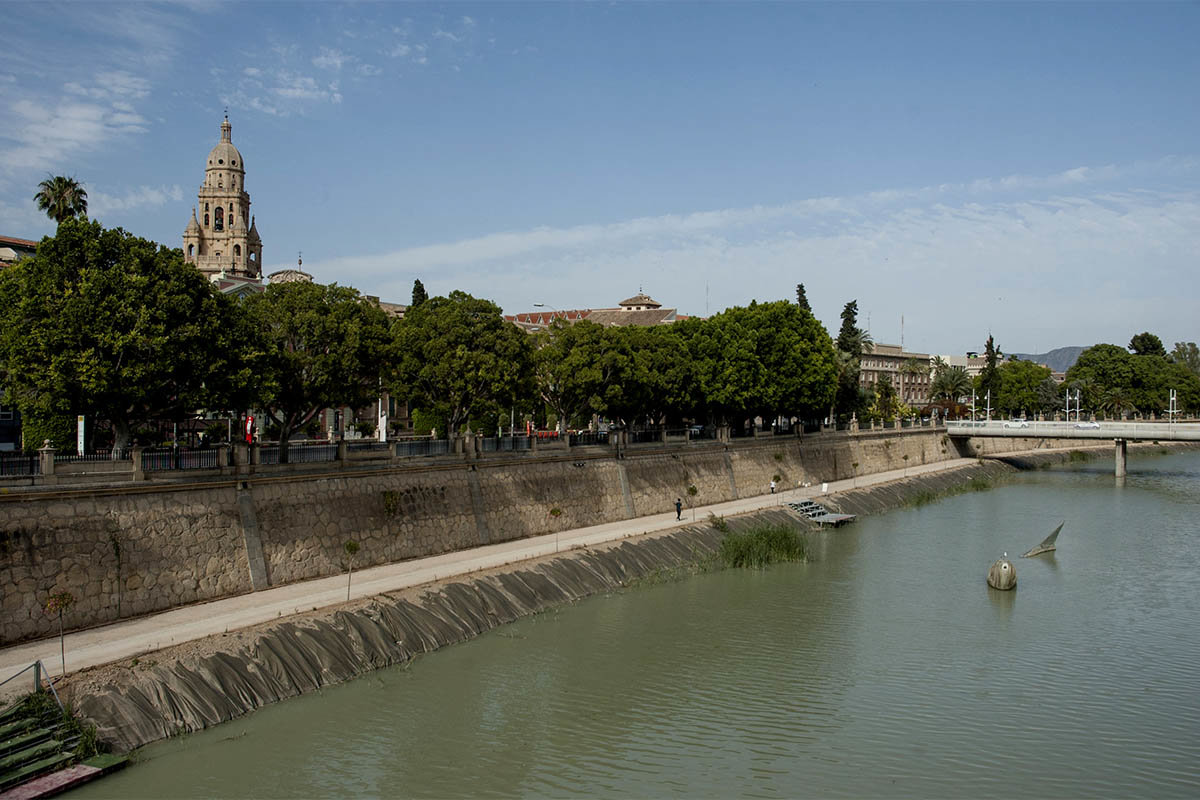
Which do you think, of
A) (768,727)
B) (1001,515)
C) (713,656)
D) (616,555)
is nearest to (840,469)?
(1001,515)

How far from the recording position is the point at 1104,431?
91.8 m

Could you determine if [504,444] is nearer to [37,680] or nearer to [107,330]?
[107,330]

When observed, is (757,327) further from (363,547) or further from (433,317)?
(363,547)

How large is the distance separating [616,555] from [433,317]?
1503cm

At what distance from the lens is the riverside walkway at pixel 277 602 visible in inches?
998

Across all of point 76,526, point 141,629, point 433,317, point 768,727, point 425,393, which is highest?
point 433,317

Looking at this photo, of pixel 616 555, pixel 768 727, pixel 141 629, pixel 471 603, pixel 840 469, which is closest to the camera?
pixel 768 727

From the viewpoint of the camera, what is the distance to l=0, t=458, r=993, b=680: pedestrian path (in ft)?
83.2

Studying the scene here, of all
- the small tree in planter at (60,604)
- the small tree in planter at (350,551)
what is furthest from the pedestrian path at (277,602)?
the small tree in planter at (350,551)

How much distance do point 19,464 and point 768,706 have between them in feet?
76.2

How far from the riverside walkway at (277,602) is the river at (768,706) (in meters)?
3.70

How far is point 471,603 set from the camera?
34.2 m

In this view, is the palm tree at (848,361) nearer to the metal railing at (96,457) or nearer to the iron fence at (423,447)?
the iron fence at (423,447)

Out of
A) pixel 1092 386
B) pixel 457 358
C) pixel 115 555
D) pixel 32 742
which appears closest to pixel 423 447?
pixel 457 358
